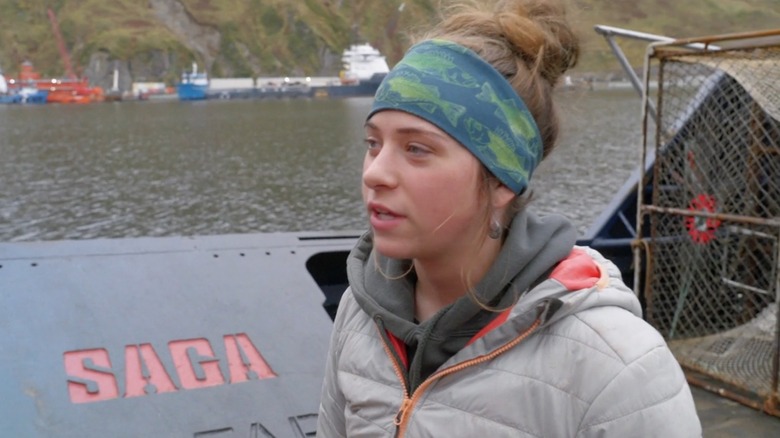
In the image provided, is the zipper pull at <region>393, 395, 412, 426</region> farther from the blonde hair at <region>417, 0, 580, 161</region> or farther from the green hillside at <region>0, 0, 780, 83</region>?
the green hillside at <region>0, 0, 780, 83</region>

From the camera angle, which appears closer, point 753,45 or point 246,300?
point 246,300

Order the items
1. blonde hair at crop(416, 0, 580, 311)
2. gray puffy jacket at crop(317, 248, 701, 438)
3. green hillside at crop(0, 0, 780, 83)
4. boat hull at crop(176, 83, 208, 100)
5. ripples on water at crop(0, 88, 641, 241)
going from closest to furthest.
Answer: gray puffy jacket at crop(317, 248, 701, 438) < blonde hair at crop(416, 0, 580, 311) < ripples on water at crop(0, 88, 641, 241) < boat hull at crop(176, 83, 208, 100) < green hillside at crop(0, 0, 780, 83)

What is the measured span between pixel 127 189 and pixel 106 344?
60.9ft

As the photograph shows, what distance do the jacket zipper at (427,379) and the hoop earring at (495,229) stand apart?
21 cm

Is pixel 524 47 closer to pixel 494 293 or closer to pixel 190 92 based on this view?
pixel 494 293

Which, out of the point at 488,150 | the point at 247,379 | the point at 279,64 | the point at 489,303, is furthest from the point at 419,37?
the point at 279,64

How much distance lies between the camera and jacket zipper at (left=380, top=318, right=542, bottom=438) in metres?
1.45

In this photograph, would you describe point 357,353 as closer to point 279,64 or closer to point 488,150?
point 488,150

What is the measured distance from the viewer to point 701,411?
4770mm

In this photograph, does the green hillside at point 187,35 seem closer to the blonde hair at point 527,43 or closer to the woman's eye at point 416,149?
the blonde hair at point 527,43

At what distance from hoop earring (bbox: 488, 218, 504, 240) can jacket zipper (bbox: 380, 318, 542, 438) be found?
21 cm

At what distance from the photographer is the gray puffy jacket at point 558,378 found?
1.33 m

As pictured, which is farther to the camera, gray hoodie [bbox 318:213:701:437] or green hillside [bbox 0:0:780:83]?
green hillside [bbox 0:0:780:83]

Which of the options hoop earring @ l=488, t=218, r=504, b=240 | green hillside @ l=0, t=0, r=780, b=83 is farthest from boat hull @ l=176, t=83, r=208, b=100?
hoop earring @ l=488, t=218, r=504, b=240
